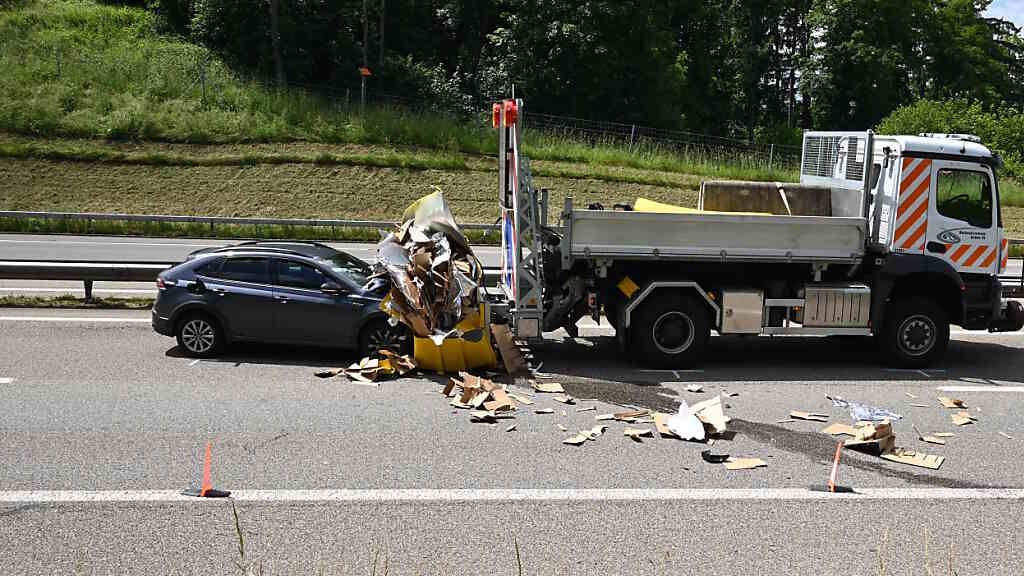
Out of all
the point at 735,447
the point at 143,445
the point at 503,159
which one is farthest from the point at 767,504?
the point at 503,159

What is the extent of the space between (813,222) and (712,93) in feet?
176

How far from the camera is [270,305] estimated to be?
1101 centimetres

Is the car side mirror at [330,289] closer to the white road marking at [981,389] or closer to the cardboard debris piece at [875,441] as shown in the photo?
the cardboard debris piece at [875,441]

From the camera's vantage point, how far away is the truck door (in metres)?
11.4

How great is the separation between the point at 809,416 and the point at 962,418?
156cm

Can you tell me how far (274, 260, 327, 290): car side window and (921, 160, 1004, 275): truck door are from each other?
7010mm

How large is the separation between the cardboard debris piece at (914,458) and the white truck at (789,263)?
324 centimetres

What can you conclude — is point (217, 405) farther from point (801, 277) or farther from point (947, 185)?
point (947, 185)

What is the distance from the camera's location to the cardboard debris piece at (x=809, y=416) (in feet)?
30.3

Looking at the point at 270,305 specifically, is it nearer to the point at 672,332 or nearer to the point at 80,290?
the point at 672,332

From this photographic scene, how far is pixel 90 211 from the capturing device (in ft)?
94.2

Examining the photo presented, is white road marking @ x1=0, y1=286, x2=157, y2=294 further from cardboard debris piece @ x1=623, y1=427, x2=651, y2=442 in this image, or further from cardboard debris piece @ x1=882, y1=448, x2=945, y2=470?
cardboard debris piece @ x1=882, y1=448, x2=945, y2=470

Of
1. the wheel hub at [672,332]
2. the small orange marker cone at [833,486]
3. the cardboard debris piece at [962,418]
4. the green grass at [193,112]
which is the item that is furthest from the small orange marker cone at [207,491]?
the green grass at [193,112]

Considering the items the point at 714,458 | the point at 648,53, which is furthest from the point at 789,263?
the point at 648,53
